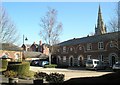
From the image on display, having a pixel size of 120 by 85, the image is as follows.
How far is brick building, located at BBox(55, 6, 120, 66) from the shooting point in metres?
54.7

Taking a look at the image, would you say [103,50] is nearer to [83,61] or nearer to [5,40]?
[83,61]

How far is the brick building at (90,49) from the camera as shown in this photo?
5469 centimetres

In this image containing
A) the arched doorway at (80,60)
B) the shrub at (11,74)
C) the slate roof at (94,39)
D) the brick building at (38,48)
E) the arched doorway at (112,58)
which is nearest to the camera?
the shrub at (11,74)

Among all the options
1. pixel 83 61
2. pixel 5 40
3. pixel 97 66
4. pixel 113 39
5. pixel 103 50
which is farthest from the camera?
pixel 83 61

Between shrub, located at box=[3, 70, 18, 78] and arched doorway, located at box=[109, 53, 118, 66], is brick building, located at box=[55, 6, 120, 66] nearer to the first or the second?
arched doorway, located at box=[109, 53, 118, 66]

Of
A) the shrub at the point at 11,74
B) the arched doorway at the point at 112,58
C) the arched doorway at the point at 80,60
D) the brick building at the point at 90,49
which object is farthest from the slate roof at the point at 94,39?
the shrub at the point at 11,74

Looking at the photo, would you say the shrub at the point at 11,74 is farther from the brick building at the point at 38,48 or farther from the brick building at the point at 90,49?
the brick building at the point at 38,48

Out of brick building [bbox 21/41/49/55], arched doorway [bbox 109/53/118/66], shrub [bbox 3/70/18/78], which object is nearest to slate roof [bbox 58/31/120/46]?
arched doorway [bbox 109/53/118/66]

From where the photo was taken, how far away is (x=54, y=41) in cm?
5650

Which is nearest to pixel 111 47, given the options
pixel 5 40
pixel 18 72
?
pixel 5 40

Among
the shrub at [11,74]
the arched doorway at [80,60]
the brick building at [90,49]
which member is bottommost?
the shrub at [11,74]

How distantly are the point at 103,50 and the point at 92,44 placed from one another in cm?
410

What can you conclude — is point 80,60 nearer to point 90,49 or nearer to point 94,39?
point 90,49

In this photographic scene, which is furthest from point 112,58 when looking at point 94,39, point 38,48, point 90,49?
point 38,48
